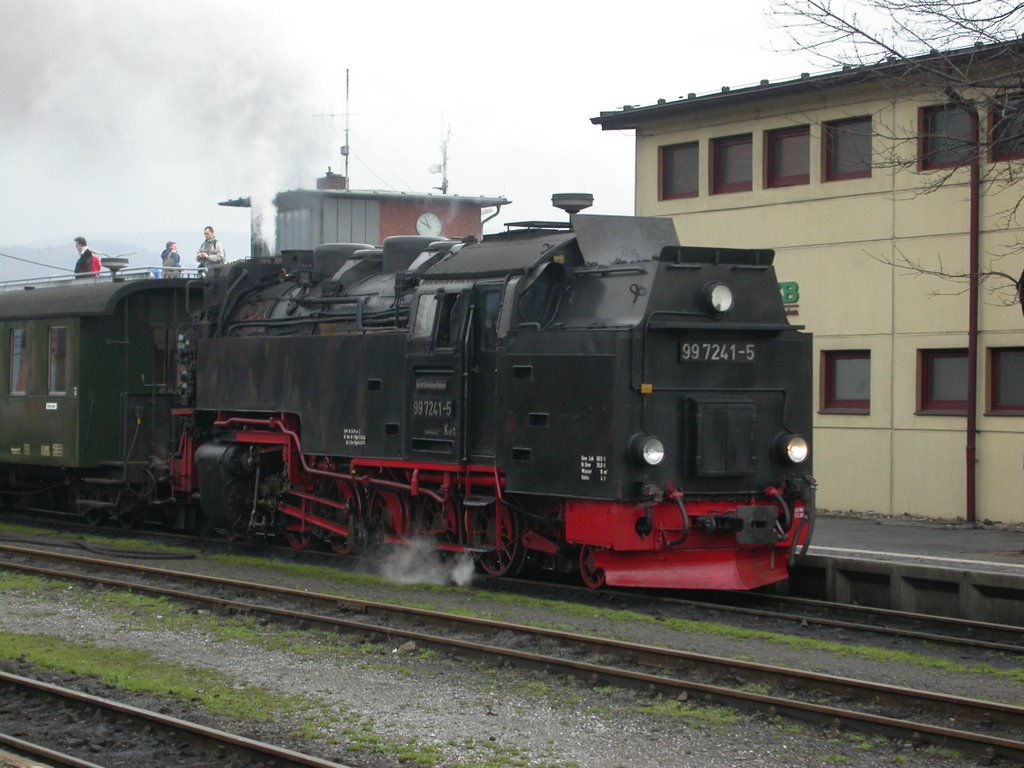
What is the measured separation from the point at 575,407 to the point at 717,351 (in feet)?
4.27

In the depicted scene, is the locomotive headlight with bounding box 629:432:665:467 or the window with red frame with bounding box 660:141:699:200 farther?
the window with red frame with bounding box 660:141:699:200

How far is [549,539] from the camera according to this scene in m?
11.9

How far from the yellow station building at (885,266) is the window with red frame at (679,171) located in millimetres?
324

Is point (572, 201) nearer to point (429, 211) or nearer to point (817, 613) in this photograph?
point (817, 613)

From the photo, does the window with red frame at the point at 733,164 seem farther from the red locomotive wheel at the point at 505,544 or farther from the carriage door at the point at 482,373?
the red locomotive wheel at the point at 505,544

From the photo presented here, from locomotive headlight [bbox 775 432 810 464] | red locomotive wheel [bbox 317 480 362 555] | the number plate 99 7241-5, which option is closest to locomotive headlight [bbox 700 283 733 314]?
the number plate 99 7241-5

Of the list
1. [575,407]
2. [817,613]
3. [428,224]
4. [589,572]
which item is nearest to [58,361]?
[589,572]

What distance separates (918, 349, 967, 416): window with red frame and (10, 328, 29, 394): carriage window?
1175 cm

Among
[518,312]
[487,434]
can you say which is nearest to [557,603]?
[487,434]

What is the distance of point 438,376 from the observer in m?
12.3

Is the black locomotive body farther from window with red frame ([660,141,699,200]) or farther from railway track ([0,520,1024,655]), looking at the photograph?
window with red frame ([660,141,699,200])

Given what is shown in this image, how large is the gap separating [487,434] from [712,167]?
387 inches

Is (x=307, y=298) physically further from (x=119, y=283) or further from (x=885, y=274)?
(x=885, y=274)

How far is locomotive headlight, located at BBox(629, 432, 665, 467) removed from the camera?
35.2 ft
